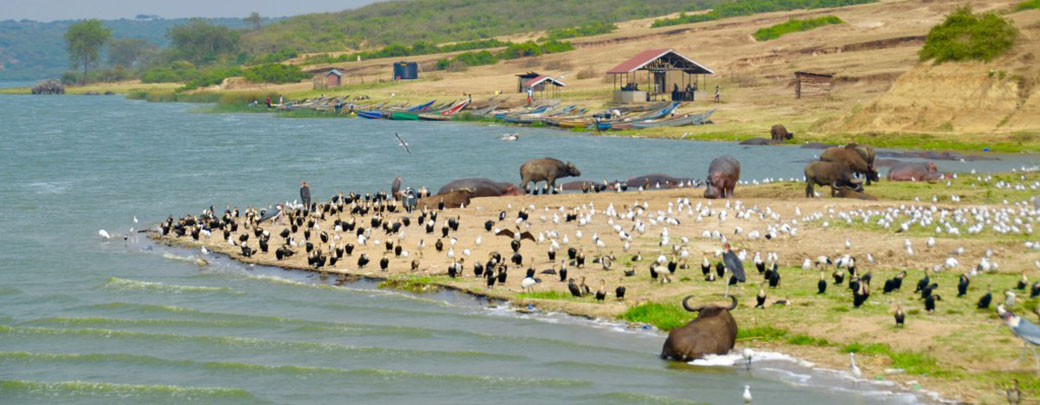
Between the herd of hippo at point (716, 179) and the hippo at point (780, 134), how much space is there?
1254cm

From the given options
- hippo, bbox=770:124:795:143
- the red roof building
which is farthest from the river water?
the red roof building

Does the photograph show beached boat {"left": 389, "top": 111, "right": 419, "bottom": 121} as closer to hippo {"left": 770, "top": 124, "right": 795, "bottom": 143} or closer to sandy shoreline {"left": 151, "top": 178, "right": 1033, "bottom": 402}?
hippo {"left": 770, "top": 124, "right": 795, "bottom": 143}

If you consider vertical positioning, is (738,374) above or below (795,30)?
below

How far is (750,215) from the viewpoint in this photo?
109 feet

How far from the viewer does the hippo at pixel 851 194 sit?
36938 millimetres

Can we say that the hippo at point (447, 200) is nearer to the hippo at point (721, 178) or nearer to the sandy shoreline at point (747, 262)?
the sandy shoreline at point (747, 262)

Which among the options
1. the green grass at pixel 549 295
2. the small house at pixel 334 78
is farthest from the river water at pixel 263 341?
the small house at pixel 334 78

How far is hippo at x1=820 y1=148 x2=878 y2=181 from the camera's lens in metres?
41.3

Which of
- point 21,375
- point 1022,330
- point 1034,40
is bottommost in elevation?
point 21,375

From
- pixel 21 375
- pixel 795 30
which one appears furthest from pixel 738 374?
pixel 795 30

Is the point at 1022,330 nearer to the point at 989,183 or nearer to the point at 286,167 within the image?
the point at 989,183

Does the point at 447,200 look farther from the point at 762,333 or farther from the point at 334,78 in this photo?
the point at 334,78

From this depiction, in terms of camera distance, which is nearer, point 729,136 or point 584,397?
point 584,397

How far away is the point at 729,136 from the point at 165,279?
1643 inches
